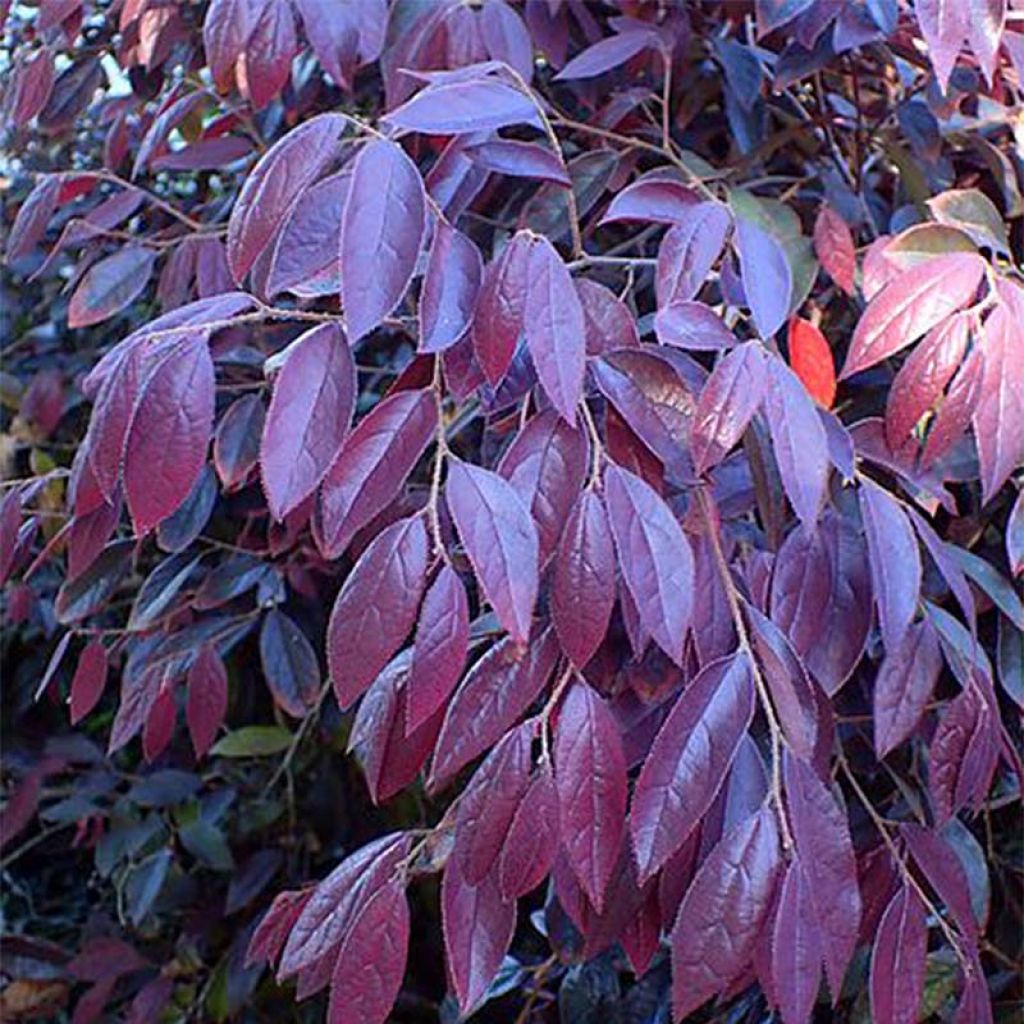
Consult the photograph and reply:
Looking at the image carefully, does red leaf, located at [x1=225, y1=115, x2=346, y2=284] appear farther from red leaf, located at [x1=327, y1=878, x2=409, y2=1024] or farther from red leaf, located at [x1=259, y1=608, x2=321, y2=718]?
red leaf, located at [x1=259, y1=608, x2=321, y2=718]

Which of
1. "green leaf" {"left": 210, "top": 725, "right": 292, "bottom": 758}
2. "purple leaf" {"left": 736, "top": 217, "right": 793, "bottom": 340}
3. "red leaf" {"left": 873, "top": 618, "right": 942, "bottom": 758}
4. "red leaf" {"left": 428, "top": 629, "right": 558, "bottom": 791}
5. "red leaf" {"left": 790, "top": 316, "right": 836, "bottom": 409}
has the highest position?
"purple leaf" {"left": 736, "top": 217, "right": 793, "bottom": 340}

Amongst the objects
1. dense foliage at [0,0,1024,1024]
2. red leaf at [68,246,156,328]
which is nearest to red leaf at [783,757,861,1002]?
dense foliage at [0,0,1024,1024]

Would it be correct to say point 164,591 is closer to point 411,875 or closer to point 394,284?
point 411,875

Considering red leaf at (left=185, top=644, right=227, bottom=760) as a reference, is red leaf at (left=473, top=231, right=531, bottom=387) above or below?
above

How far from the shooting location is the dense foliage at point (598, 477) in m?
0.62

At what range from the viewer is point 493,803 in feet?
2.07

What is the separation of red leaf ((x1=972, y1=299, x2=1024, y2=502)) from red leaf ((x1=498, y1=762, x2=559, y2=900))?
0.30m

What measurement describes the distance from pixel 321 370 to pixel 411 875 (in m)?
0.28

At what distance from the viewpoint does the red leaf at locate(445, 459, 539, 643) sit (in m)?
0.58

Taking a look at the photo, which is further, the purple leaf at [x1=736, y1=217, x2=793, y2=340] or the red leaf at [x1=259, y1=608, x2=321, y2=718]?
the red leaf at [x1=259, y1=608, x2=321, y2=718]

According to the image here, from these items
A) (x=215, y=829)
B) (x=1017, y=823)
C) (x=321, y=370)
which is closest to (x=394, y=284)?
(x=321, y=370)

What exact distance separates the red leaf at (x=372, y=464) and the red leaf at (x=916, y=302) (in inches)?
11.0

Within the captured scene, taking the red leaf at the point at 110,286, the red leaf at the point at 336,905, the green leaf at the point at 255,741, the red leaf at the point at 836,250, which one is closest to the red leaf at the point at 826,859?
the red leaf at the point at 336,905

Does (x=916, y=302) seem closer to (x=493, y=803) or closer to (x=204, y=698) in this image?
(x=493, y=803)
